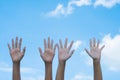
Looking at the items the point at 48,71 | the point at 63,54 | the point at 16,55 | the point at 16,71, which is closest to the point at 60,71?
the point at 48,71

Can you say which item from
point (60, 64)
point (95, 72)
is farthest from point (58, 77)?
point (95, 72)

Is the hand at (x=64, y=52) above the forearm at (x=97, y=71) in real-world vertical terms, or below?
above

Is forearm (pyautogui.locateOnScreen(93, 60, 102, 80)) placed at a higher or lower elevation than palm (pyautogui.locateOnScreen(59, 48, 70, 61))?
lower

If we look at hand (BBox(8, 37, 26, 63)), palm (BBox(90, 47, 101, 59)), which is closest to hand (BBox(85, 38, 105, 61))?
palm (BBox(90, 47, 101, 59))

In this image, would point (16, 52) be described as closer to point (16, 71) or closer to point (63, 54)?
point (16, 71)

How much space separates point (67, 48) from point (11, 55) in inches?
75.0

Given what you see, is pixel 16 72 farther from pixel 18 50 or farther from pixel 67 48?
pixel 67 48

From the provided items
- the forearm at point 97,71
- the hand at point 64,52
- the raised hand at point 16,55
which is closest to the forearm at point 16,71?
the raised hand at point 16,55

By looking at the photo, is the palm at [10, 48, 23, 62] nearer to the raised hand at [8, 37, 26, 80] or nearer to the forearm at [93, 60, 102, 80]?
the raised hand at [8, 37, 26, 80]

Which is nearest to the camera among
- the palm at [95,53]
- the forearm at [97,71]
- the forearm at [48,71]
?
the forearm at [48,71]

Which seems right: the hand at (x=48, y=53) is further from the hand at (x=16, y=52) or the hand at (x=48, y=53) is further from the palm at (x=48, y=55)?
the hand at (x=16, y=52)

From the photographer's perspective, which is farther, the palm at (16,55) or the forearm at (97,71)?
the palm at (16,55)

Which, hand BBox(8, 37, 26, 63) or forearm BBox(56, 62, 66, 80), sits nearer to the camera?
forearm BBox(56, 62, 66, 80)

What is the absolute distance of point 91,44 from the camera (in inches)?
471
